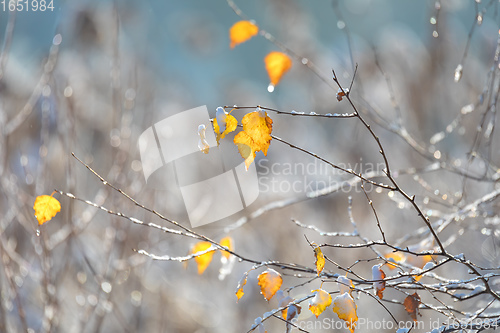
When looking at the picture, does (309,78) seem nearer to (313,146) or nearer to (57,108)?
(313,146)

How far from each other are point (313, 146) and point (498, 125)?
2891 millimetres

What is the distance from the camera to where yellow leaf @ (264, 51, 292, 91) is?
98.6 inches

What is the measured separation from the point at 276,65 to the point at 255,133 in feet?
3.90

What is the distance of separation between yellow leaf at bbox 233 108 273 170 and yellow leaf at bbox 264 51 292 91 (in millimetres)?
1016

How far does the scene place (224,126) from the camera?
148cm

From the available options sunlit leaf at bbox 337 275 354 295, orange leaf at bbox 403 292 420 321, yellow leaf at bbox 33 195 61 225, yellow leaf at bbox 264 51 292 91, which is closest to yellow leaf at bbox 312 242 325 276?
sunlit leaf at bbox 337 275 354 295

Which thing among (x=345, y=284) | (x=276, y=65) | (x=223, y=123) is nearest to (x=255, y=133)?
(x=223, y=123)

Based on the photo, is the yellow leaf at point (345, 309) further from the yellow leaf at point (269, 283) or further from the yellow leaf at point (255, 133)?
the yellow leaf at point (255, 133)

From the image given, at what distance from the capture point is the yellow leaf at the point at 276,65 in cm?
250

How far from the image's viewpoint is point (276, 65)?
256 centimetres

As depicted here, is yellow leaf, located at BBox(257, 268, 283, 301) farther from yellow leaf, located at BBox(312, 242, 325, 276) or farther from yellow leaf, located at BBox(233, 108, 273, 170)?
yellow leaf, located at BBox(233, 108, 273, 170)

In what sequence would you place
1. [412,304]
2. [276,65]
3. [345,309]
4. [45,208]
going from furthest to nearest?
[276,65] < [45,208] < [412,304] < [345,309]

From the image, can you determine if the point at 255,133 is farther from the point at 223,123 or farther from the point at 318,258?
the point at 318,258

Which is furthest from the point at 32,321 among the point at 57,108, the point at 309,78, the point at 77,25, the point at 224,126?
the point at 309,78
